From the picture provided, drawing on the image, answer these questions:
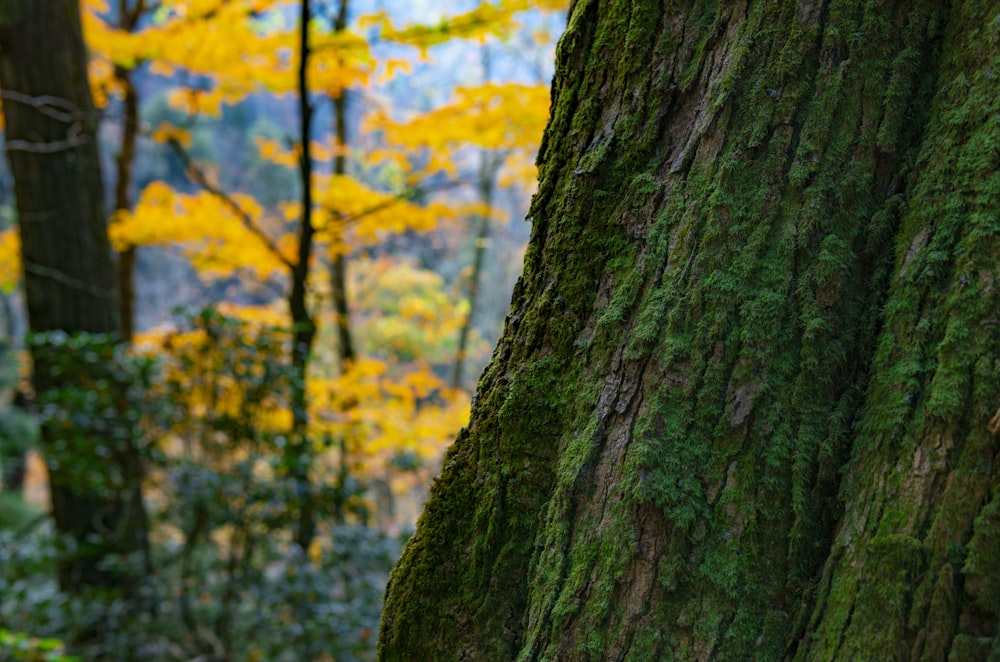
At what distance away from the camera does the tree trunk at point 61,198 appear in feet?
14.4

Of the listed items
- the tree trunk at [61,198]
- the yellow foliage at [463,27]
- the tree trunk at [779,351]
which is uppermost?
the yellow foliage at [463,27]

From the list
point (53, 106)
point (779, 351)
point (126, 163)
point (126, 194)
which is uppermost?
point (126, 163)

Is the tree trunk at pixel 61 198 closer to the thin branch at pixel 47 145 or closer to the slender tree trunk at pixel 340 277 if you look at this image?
the thin branch at pixel 47 145

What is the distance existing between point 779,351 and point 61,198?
5053mm

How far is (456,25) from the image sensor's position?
424cm

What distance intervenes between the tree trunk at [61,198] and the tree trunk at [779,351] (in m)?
4.13

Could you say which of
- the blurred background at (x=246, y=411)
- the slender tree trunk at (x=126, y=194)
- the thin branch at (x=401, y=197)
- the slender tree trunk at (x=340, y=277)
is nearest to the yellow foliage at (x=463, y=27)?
the blurred background at (x=246, y=411)

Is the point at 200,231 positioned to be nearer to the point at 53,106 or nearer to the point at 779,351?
the point at 53,106

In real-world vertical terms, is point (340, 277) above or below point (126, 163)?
below

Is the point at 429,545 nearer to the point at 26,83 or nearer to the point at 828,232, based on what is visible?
the point at 828,232

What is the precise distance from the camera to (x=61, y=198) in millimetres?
4652

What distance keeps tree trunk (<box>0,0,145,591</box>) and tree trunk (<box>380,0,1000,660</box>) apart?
4128 millimetres

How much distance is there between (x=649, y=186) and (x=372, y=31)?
14.2 ft

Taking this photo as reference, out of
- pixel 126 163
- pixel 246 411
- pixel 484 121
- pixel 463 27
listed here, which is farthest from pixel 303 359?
pixel 126 163
